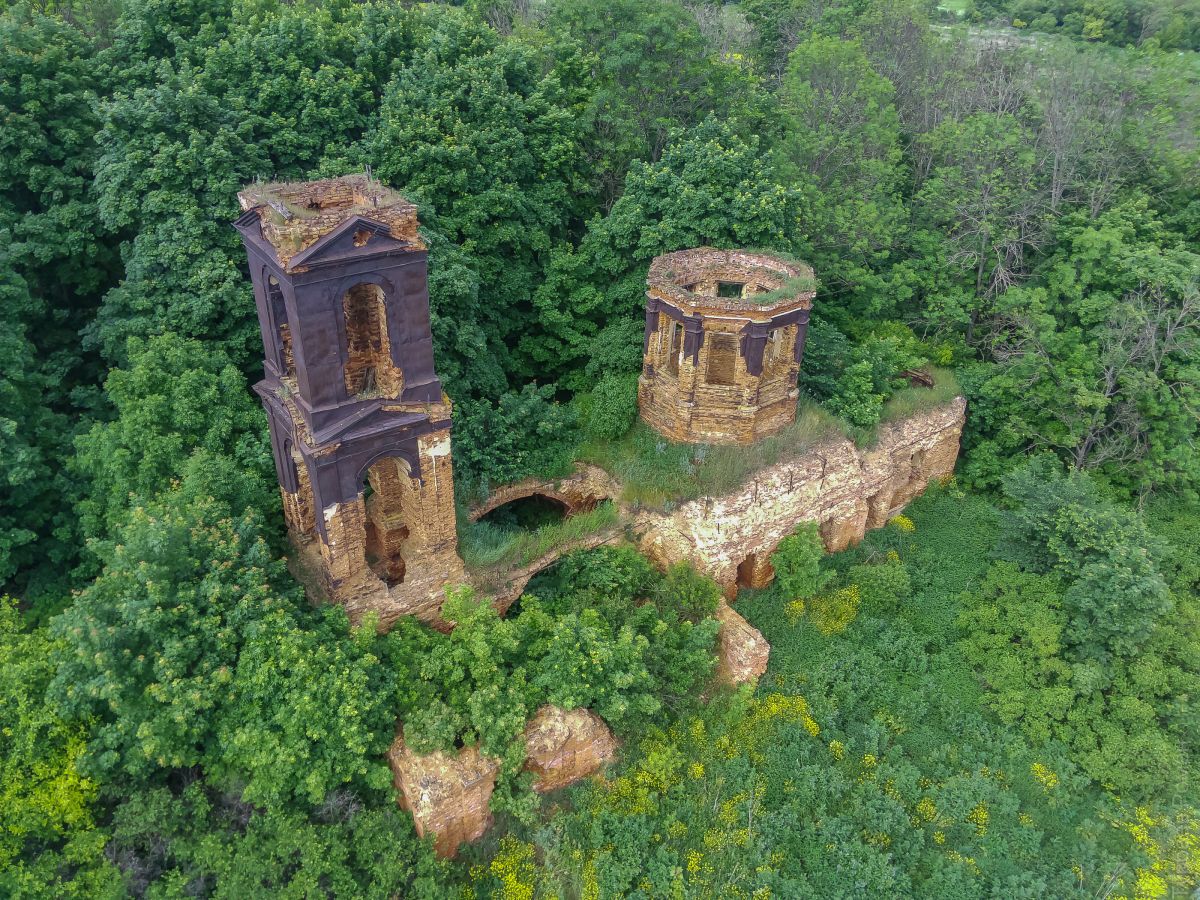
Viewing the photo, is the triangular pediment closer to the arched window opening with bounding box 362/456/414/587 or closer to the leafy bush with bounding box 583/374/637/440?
the arched window opening with bounding box 362/456/414/587

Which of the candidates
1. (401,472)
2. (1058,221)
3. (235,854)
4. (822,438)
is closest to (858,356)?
(822,438)

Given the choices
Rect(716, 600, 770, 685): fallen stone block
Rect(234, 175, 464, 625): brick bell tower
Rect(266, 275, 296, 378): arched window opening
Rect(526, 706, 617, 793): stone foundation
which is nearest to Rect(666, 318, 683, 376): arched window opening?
Rect(716, 600, 770, 685): fallen stone block

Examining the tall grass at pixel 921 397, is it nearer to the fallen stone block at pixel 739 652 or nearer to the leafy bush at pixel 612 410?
the leafy bush at pixel 612 410

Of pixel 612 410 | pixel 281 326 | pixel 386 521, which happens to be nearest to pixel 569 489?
pixel 612 410

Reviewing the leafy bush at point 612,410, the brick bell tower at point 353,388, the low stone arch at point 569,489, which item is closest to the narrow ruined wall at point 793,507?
the low stone arch at point 569,489

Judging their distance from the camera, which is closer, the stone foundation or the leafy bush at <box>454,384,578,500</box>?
the stone foundation

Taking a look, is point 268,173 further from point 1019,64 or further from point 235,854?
point 1019,64

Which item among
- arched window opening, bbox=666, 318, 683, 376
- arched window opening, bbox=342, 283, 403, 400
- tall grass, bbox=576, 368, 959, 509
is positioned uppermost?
arched window opening, bbox=342, 283, 403, 400
